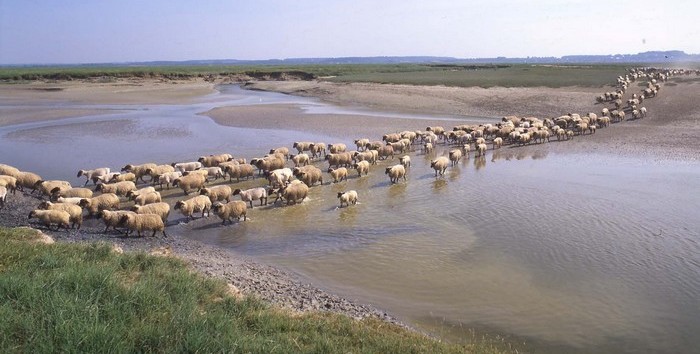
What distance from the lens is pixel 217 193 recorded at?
16266mm

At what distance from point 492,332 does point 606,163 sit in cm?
1634

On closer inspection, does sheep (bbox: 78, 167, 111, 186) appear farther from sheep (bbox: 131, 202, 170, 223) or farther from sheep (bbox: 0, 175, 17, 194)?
sheep (bbox: 131, 202, 170, 223)

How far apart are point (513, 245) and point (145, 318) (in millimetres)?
8983

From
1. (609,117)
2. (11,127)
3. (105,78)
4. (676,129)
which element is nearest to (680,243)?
(676,129)

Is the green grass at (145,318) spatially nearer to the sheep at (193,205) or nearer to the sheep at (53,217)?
the sheep at (53,217)

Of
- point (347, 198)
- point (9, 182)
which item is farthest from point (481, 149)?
point (9, 182)

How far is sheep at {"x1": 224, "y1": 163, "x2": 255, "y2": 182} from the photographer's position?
63.2 feet

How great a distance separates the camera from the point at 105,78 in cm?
8756

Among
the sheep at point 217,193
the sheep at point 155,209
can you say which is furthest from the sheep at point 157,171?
the sheep at point 155,209

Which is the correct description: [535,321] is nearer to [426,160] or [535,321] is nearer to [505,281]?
[505,281]

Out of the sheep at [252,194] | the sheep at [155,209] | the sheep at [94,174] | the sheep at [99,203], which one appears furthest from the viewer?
the sheep at [94,174]

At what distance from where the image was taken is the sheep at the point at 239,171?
19.3 metres

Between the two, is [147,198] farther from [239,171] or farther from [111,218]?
[239,171]

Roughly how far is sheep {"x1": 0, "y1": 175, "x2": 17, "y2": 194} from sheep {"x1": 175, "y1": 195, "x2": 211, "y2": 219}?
21.6 ft
